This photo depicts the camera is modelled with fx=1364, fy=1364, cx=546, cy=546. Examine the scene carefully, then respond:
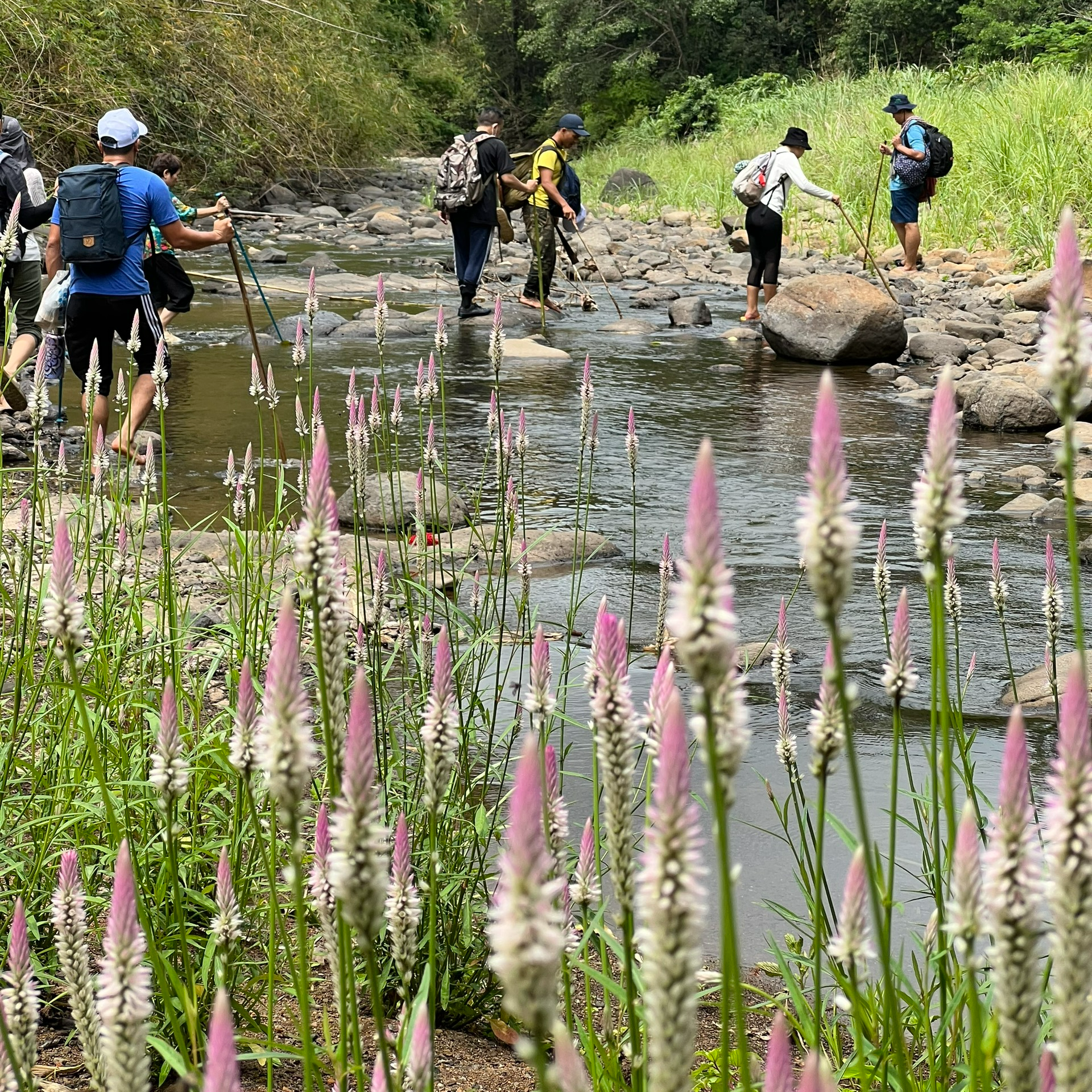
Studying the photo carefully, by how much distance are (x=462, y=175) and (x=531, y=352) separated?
6.97 ft

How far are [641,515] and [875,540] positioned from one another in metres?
1.40

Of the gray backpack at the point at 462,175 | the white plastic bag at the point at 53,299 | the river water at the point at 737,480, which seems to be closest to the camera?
the river water at the point at 737,480

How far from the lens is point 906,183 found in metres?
17.0

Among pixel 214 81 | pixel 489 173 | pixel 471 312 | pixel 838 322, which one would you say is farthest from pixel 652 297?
pixel 214 81

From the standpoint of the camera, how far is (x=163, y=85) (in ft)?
78.2

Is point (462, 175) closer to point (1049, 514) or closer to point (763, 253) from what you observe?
point (763, 253)

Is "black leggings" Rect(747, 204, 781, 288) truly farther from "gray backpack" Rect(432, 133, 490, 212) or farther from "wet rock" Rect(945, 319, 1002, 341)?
"gray backpack" Rect(432, 133, 490, 212)

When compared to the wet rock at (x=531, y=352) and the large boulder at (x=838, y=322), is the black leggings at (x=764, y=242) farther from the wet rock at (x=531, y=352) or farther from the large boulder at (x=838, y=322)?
the wet rock at (x=531, y=352)

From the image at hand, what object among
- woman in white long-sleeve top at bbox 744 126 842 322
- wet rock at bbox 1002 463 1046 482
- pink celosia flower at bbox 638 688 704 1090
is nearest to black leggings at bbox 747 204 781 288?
woman in white long-sleeve top at bbox 744 126 842 322

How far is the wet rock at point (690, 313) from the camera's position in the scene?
16.0m

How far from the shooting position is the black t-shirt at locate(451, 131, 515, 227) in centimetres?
1441

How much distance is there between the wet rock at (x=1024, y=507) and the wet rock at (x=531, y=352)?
20.7 ft

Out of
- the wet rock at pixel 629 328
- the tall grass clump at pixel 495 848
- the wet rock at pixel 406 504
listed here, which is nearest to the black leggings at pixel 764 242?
the wet rock at pixel 629 328

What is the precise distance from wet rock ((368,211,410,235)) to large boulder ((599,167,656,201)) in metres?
6.49
